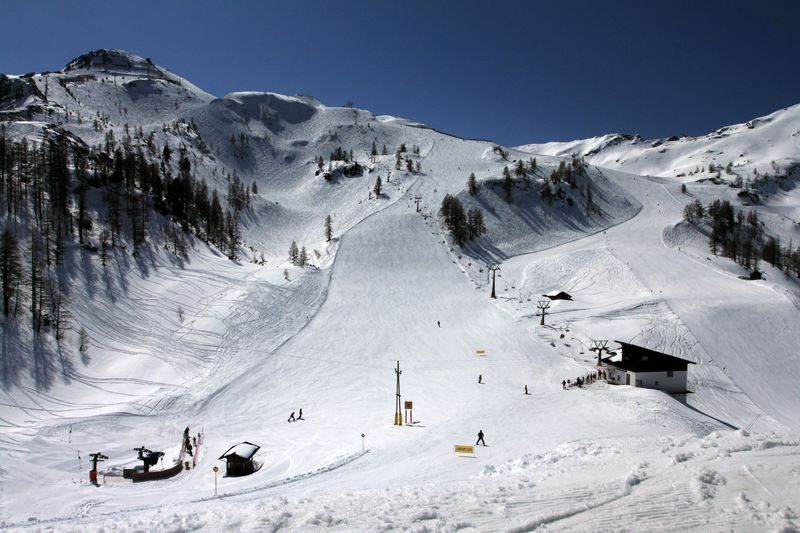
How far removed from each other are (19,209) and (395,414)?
49.8m

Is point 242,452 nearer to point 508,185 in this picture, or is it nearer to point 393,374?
point 393,374

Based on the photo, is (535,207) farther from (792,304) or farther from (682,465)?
(682,465)

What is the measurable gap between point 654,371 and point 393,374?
23735 millimetres

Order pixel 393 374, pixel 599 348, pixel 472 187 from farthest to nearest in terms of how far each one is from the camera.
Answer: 1. pixel 472 187
2. pixel 599 348
3. pixel 393 374

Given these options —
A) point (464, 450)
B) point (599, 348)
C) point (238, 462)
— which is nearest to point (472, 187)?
point (599, 348)

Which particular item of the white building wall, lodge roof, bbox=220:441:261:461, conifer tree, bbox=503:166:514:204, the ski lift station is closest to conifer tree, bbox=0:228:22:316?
lodge roof, bbox=220:441:261:461

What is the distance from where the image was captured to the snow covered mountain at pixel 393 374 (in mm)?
15242

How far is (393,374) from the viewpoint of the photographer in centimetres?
4606

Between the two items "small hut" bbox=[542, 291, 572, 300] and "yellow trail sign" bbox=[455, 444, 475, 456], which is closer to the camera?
"yellow trail sign" bbox=[455, 444, 475, 456]

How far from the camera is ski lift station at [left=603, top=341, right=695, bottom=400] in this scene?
42.2 metres

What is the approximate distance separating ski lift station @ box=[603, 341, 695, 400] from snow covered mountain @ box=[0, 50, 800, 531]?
185 cm

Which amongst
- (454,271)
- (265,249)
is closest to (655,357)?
(454,271)

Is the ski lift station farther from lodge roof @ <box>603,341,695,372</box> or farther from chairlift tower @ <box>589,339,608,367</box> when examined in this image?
chairlift tower @ <box>589,339,608,367</box>

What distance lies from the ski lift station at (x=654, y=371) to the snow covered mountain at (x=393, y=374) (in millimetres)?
1854
